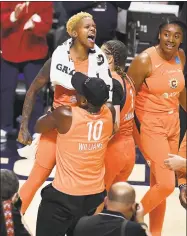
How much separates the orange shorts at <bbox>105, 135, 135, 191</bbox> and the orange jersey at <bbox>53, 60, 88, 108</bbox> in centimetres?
48

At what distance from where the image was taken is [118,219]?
3705 millimetres

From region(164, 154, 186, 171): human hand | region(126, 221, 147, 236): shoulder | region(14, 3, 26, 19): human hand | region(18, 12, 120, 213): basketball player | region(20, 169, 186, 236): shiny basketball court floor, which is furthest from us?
region(14, 3, 26, 19): human hand

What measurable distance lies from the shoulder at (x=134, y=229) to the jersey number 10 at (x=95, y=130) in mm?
814

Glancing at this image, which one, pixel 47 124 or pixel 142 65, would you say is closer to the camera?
pixel 47 124

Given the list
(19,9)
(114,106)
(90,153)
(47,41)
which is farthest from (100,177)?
(47,41)

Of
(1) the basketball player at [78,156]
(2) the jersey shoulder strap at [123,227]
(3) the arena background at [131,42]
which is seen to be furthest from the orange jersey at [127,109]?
(2) the jersey shoulder strap at [123,227]

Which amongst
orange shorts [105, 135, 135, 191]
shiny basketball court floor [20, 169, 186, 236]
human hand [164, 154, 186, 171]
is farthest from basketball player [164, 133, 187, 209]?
shiny basketball court floor [20, 169, 186, 236]

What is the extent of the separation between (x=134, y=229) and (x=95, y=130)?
2.83 feet

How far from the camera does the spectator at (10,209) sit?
12.1 ft

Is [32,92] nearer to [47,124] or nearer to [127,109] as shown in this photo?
[47,124]

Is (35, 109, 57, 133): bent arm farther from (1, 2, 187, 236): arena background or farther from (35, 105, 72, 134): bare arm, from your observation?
(1, 2, 187, 236): arena background

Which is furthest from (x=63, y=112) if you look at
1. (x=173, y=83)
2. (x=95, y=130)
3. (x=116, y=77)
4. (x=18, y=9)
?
(x=18, y=9)

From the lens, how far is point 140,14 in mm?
7609

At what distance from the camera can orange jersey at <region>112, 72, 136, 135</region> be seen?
5.01 meters
